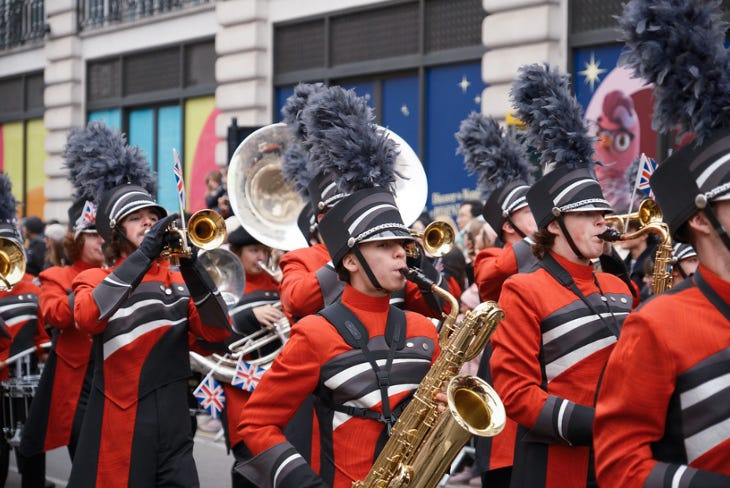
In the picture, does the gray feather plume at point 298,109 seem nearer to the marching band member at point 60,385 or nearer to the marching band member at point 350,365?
the marching band member at point 350,365

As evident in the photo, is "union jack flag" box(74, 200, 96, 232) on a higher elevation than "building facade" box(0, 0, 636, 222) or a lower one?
lower

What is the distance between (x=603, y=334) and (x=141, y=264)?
2.35m

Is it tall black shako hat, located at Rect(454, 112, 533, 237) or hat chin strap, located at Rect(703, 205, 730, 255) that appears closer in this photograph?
hat chin strap, located at Rect(703, 205, 730, 255)

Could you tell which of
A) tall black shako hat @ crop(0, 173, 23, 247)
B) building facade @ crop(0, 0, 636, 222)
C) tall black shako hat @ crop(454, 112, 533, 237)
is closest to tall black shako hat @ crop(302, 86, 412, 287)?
tall black shako hat @ crop(454, 112, 533, 237)

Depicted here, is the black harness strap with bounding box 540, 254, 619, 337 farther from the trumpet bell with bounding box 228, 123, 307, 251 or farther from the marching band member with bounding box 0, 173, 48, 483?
the marching band member with bounding box 0, 173, 48, 483

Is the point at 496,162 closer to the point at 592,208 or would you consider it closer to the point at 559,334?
the point at 592,208

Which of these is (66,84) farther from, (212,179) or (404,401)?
(404,401)

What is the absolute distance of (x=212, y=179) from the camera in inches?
490

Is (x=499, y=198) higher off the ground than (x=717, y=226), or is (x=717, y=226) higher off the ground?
(x=499, y=198)

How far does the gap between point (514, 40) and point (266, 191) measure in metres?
5.88

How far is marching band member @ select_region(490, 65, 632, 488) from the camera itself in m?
4.51

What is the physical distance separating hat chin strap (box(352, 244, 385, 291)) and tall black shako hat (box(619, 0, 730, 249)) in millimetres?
1505

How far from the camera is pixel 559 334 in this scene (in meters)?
4.72

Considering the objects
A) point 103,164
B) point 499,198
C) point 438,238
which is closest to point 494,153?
point 499,198
